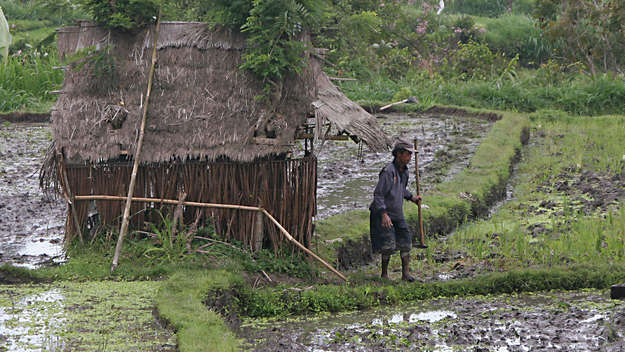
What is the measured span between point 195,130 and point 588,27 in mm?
15436

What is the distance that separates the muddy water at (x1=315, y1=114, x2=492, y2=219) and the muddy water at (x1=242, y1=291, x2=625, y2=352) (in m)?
2.55

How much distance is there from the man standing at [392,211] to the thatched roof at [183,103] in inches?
12.9

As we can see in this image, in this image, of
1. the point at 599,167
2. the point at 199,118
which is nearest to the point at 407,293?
the point at 199,118

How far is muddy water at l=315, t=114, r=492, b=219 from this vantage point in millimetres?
11352

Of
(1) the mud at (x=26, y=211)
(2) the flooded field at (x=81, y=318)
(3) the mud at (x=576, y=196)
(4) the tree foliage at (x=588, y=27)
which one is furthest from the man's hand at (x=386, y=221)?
(4) the tree foliage at (x=588, y=27)

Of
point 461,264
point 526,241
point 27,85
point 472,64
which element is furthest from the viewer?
point 472,64

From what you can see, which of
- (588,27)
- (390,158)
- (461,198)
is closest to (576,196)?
(461,198)

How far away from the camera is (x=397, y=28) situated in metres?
27.6

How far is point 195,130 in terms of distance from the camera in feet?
25.5

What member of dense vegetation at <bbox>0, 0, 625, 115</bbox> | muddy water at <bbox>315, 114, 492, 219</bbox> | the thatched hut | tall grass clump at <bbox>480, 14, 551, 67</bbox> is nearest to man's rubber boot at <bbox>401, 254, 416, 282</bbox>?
the thatched hut

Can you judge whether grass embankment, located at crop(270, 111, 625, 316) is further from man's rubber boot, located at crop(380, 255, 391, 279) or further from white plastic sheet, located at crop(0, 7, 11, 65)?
white plastic sheet, located at crop(0, 7, 11, 65)

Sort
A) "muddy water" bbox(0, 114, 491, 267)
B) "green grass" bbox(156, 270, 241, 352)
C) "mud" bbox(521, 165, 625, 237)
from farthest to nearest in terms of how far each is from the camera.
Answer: "mud" bbox(521, 165, 625, 237)
"muddy water" bbox(0, 114, 491, 267)
"green grass" bbox(156, 270, 241, 352)

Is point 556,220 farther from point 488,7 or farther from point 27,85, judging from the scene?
point 488,7

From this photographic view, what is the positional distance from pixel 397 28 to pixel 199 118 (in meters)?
20.8
